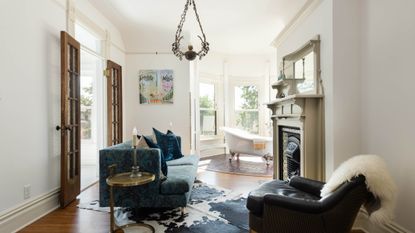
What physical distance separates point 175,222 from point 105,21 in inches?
142

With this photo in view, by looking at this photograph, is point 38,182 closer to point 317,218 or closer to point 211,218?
point 211,218

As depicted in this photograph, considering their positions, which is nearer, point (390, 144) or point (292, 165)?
point (390, 144)

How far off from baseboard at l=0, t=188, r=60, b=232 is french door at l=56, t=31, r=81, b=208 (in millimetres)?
105

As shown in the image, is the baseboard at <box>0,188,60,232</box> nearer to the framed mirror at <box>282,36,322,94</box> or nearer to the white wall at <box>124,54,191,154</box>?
the white wall at <box>124,54,191,154</box>

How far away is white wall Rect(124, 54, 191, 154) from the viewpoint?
17.2ft

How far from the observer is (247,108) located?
725 centimetres

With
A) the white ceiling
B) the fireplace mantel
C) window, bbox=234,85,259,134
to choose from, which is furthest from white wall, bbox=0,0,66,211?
window, bbox=234,85,259,134

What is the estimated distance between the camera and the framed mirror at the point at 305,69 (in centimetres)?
274

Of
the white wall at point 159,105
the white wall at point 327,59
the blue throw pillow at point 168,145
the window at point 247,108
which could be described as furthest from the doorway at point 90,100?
the window at point 247,108

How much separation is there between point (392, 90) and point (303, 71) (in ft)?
4.18

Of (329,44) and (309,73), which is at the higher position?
(329,44)

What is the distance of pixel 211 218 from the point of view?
2.56 meters

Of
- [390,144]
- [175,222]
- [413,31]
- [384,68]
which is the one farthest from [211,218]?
[413,31]

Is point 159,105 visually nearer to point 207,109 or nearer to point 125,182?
point 207,109
